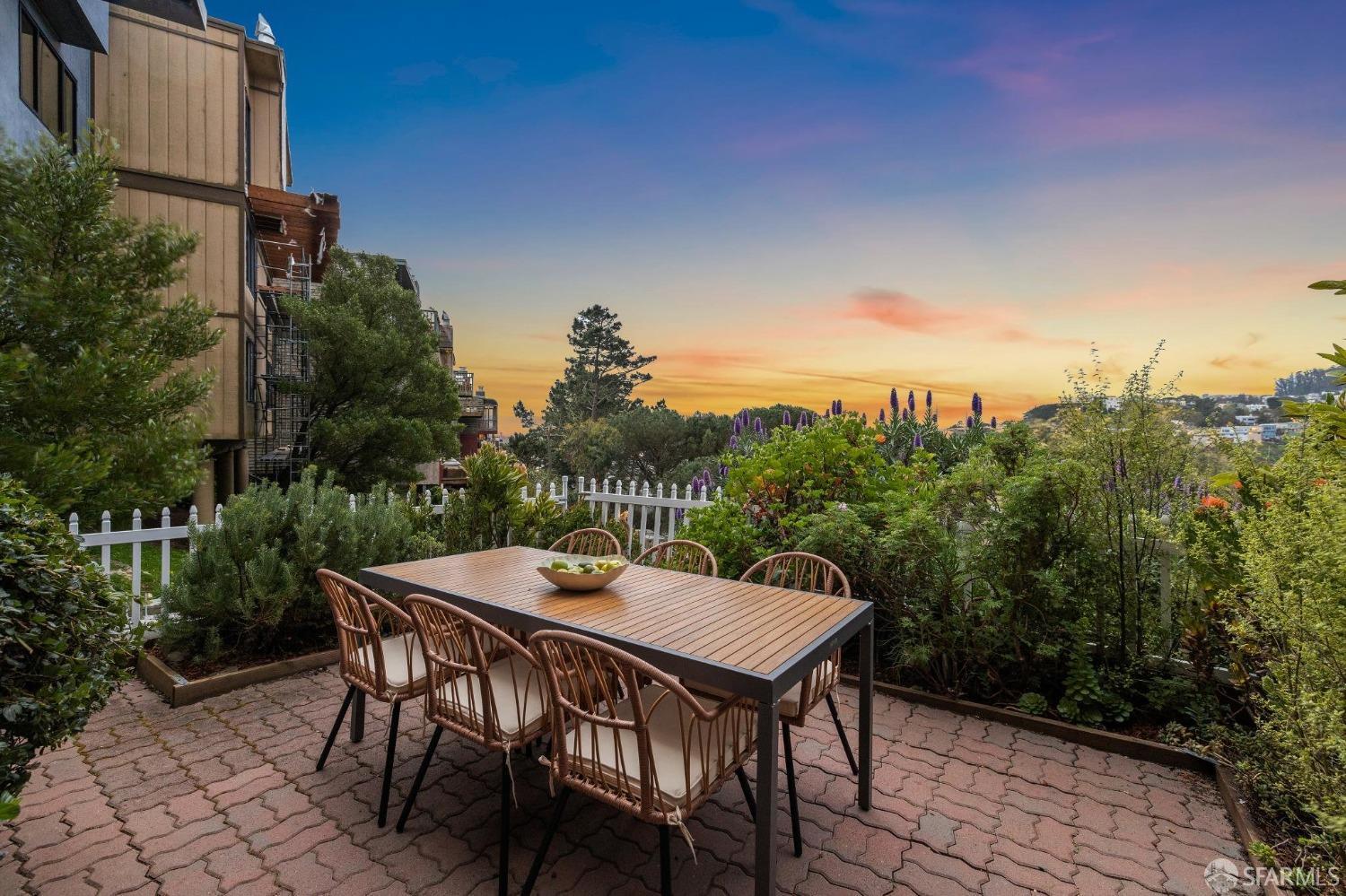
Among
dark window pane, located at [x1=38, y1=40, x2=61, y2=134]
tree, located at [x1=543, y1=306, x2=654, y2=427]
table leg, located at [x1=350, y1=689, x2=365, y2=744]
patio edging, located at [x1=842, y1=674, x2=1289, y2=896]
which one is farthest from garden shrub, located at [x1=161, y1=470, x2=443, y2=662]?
tree, located at [x1=543, y1=306, x2=654, y2=427]

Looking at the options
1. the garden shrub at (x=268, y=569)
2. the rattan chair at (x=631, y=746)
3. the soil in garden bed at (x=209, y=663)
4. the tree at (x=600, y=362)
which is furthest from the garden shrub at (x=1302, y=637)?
the tree at (x=600, y=362)

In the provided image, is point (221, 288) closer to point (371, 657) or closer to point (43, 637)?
point (371, 657)

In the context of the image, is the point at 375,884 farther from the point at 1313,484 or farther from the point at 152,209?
the point at 152,209

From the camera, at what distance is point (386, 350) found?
12.7 m

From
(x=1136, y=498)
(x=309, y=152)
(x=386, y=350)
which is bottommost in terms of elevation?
(x=1136, y=498)

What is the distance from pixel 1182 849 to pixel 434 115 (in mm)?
11994

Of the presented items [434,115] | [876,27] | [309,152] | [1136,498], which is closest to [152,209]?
[434,115]

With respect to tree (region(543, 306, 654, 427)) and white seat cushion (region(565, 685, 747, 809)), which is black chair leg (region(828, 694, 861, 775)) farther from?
tree (region(543, 306, 654, 427))

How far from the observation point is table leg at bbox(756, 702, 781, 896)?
5.75ft

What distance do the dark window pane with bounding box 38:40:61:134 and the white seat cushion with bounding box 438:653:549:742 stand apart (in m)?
8.21

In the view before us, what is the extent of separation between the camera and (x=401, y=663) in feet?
9.18

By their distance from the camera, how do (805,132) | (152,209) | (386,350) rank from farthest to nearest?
(386,350) → (152,209) → (805,132)

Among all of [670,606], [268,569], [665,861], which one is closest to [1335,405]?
[670,606]

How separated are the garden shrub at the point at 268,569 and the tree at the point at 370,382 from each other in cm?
734
